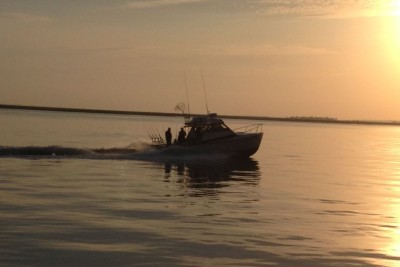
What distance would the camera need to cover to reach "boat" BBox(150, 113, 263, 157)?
1633 inches

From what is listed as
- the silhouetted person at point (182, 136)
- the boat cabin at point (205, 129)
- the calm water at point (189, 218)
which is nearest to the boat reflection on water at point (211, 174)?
the calm water at point (189, 218)

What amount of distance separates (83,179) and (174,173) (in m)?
7.16

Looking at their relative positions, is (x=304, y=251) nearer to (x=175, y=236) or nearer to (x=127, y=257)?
(x=175, y=236)

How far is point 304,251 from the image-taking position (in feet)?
46.5

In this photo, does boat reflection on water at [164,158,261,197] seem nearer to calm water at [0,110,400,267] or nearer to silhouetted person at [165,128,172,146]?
calm water at [0,110,400,267]

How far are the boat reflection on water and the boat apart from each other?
3.26ft

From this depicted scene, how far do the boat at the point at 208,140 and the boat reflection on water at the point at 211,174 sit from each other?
0.99 metres

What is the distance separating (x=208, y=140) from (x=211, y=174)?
28.8ft

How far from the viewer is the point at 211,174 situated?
110 ft

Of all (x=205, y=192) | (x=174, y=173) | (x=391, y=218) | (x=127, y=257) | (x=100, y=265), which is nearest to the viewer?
(x=100, y=265)

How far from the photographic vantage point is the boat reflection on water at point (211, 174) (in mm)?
27294

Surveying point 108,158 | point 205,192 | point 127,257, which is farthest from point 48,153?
point 127,257

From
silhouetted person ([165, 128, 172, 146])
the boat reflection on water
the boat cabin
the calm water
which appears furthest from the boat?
the calm water

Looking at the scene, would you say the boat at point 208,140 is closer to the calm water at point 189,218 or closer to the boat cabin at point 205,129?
the boat cabin at point 205,129
